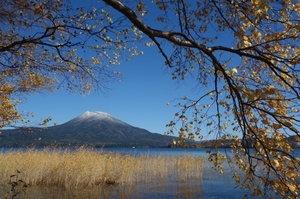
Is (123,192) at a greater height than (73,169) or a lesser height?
lesser

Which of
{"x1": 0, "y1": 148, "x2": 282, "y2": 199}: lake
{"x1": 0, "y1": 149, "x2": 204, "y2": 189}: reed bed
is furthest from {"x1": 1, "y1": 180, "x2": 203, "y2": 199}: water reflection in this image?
{"x1": 0, "y1": 149, "x2": 204, "y2": 189}: reed bed

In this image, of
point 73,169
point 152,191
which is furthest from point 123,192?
point 73,169

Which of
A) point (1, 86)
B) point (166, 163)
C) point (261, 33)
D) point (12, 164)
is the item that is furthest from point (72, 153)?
point (261, 33)

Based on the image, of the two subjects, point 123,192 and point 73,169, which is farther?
point 73,169

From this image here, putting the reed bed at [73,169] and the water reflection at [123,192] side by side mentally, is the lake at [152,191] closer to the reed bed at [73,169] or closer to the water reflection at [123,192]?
the water reflection at [123,192]

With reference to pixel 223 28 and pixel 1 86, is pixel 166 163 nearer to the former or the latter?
pixel 1 86

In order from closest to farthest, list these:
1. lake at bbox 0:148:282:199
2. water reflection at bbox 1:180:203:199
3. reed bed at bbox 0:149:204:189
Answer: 1. water reflection at bbox 1:180:203:199
2. lake at bbox 0:148:282:199
3. reed bed at bbox 0:149:204:189

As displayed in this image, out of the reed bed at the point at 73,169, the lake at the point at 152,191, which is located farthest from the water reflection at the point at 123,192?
the reed bed at the point at 73,169

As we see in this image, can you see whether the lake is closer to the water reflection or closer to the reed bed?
the water reflection

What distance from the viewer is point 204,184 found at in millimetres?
13852

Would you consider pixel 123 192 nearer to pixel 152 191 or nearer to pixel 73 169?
pixel 152 191

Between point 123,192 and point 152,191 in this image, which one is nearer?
point 123,192

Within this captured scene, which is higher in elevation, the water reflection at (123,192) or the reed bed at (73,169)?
the reed bed at (73,169)

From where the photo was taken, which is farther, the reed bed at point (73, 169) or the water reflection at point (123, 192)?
the reed bed at point (73, 169)
